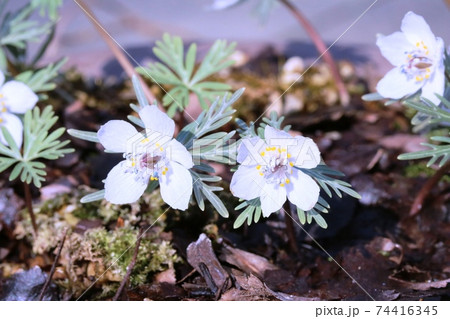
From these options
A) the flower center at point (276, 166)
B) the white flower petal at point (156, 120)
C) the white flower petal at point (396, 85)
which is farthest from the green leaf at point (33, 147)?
the white flower petal at point (396, 85)

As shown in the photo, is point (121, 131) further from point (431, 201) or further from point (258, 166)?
point (431, 201)

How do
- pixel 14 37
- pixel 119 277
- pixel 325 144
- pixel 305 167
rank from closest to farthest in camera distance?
pixel 305 167 → pixel 119 277 → pixel 14 37 → pixel 325 144

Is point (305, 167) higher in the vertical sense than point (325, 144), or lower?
higher

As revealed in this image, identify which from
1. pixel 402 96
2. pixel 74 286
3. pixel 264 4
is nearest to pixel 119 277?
pixel 74 286

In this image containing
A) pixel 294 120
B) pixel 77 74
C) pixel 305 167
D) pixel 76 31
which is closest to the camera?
pixel 305 167

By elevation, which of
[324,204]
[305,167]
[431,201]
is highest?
[305,167]

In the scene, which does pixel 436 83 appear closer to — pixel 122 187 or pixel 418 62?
pixel 418 62

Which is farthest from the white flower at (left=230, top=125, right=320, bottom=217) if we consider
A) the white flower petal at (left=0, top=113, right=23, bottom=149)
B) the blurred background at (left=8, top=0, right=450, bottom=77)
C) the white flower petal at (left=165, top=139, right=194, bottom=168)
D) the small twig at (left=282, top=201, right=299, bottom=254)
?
the blurred background at (left=8, top=0, right=450, bottom=77)
